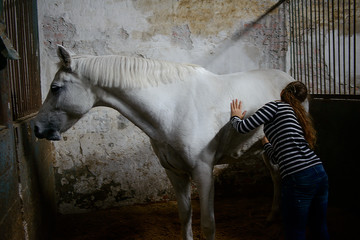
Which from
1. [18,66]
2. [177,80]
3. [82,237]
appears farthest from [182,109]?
[82,237]

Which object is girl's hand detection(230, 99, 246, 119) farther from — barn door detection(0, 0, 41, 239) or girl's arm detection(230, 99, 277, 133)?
barn door detection(0, 0, 41, 239)

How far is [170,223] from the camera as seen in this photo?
2.96 metres

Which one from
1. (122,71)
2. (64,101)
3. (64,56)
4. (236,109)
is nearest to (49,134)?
(64,101)

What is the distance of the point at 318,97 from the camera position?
122 inches

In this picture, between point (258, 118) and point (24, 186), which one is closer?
point (258, 118)

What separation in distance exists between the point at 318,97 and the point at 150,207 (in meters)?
2.43

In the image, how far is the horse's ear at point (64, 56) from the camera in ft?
6.13

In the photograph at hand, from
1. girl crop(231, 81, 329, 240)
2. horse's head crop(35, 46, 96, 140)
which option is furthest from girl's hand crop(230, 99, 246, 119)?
horse's head crop(35, 46, 96, 140)

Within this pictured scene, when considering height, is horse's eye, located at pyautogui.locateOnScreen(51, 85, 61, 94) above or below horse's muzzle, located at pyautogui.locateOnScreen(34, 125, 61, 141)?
above

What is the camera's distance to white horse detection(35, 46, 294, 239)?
1928 mm

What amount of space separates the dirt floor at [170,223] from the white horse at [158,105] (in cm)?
84

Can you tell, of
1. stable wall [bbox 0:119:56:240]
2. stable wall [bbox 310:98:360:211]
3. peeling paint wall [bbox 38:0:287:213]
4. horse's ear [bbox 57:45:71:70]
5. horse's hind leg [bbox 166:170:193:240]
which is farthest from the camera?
peeling paint wall [bbox 38:0:287:213]

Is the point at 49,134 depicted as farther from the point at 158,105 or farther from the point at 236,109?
the point at 236,109

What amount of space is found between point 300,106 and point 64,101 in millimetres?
1627
